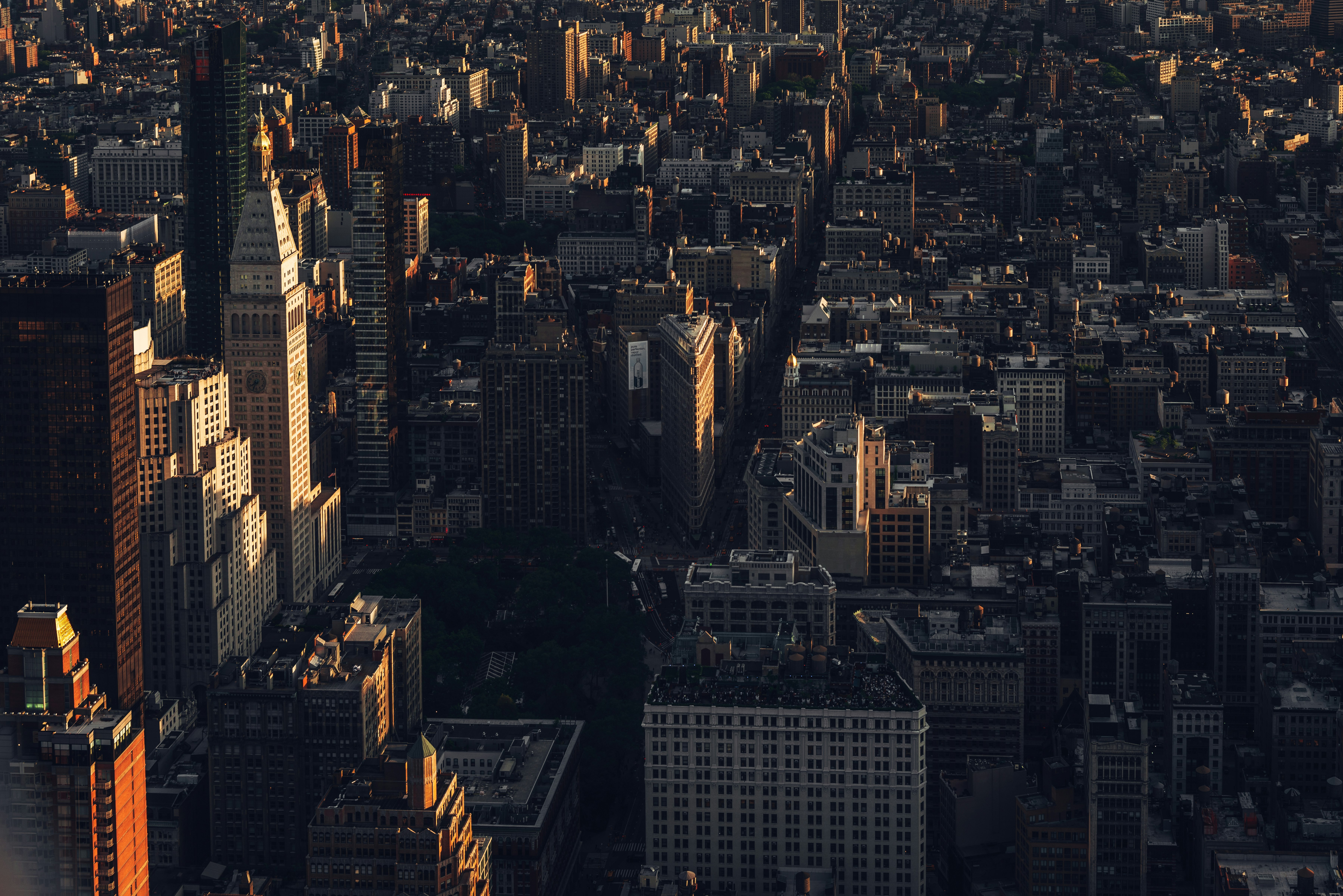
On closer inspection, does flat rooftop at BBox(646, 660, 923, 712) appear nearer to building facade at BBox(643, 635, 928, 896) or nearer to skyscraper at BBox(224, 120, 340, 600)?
building facade at BBox(643, 635, 928, 896)

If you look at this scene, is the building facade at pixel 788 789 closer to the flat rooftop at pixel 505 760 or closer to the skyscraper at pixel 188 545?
the flat rooftop at pixel 505 760

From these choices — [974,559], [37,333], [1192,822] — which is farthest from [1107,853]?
[37,333]

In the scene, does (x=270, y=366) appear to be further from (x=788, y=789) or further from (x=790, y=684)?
(x=788, y=789)

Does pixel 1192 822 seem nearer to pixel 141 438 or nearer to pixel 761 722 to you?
pixel 761 722

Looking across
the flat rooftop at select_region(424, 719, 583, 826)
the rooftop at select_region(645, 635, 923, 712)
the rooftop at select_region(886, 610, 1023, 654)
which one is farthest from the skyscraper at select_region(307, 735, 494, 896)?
the rooftop at select_region(886, 610, 1023, 654)

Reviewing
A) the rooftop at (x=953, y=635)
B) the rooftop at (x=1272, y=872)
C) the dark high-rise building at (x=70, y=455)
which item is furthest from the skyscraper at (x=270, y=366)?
the rooftop at (x=1272, y=872)
